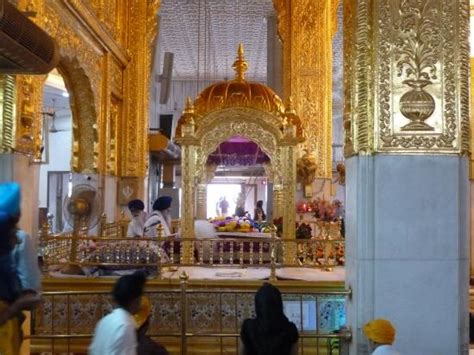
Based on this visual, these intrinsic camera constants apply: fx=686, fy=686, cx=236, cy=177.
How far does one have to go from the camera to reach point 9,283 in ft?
11.1

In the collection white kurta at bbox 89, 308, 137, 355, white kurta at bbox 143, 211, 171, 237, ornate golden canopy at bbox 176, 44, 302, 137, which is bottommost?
white kurta at bbox 89, 308, 137, 355

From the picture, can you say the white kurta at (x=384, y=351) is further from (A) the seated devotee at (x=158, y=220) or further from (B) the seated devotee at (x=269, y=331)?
(A) the seated devotee at (x=158, y=220)

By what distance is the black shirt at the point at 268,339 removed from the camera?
11.1 feet

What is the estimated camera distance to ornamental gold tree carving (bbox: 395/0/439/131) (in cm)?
459

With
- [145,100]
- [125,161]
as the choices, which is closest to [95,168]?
[125,161]

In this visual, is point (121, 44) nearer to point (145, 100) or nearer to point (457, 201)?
point (145, 100)

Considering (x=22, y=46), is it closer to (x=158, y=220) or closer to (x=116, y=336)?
(x=116, y=336)

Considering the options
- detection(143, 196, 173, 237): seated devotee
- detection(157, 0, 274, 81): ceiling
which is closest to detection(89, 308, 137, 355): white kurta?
detection(143, 196, 173, 237): seated devotee

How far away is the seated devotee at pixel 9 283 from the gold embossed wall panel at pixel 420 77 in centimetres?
241

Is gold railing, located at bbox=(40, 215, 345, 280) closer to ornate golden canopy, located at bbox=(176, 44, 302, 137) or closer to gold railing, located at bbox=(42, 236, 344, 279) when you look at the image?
gold railing, located at bbox=(42, 236, 344, 279)

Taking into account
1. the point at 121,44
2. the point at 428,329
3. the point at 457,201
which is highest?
the point at 121,44

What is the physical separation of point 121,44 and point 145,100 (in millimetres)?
1304

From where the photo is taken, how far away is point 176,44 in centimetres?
2175

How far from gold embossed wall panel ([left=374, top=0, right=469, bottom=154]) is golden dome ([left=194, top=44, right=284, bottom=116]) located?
5.18 m
